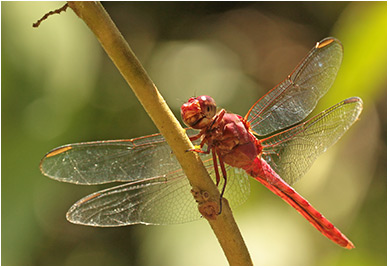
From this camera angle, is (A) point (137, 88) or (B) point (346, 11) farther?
(B) point (346, 11)

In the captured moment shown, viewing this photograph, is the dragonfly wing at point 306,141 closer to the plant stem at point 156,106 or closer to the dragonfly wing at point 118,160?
the dragonfly wing at point 118,160

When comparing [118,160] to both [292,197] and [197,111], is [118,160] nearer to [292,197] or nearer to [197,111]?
[197,111]

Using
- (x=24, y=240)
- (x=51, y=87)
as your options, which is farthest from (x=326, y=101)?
(x=24, y=240)

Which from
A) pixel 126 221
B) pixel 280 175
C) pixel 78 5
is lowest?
pixel 280 175

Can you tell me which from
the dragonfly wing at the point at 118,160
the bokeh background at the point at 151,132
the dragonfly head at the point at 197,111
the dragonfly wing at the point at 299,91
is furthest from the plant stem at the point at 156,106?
the bokeh background at the point at 151,132

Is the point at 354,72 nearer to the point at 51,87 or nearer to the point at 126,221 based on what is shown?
the point at 126,221

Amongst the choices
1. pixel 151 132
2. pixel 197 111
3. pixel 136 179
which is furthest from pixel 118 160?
pixel 151 132

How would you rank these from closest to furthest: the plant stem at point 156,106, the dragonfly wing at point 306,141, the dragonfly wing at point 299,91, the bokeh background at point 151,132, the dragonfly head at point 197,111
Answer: the plant stem at point 156,106
the dragonfly head at point 197,111
the dragonfly wing at point 306,141
the dragonfly wing at point 299,91
the bokeh background at point 151,132
